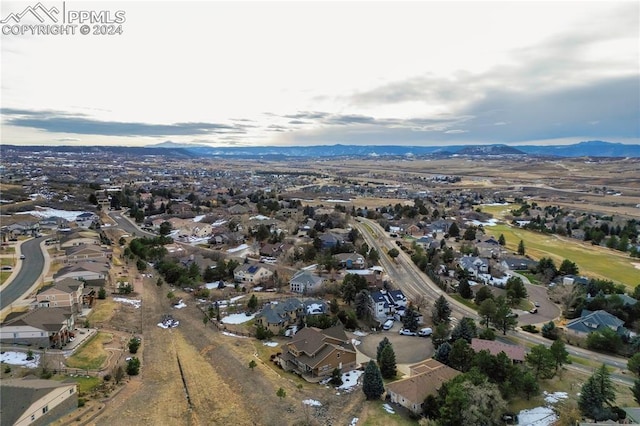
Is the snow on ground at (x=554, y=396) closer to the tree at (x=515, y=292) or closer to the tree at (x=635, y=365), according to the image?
the tree at (x=635, y=365)

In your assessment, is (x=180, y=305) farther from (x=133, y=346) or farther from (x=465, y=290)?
(x=465, y=290)

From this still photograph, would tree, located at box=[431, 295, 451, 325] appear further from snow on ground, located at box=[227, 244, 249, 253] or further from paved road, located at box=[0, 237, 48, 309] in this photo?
paved road, located at box=[0, 237, 48, 309]

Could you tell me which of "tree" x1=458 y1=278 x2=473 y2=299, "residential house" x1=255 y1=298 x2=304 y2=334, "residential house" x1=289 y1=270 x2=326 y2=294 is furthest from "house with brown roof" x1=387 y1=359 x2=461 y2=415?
"residential house" x1=289 y1=270 x2=326 y2=294

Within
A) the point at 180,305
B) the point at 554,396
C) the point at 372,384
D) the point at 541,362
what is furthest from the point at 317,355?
the point at 180,305

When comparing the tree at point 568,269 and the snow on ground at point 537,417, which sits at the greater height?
the tree at point 568,269

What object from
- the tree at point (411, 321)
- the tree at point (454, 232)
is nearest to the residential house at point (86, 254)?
the tree at point (411, 321)
